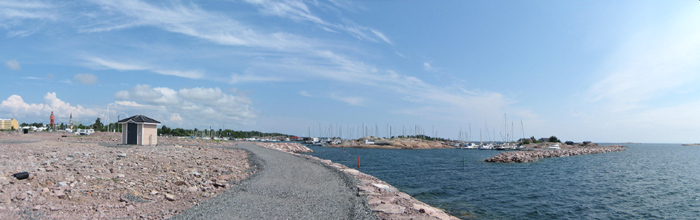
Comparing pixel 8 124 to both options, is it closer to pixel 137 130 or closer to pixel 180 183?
pixel 137 130

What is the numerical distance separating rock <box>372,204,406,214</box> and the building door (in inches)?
1146

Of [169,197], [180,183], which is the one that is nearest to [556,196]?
[180,183]

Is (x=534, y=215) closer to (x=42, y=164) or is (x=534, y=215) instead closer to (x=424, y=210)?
(x=424, y=210)

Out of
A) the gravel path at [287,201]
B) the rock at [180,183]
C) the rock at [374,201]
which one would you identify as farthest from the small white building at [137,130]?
the rock at [374,201]

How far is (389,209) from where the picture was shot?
1168 centimetres

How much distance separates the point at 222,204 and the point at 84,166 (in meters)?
7.52

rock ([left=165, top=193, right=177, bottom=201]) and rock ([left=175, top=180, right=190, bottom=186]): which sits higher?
rock ([left=175, top=180, right=190, bottom=186])

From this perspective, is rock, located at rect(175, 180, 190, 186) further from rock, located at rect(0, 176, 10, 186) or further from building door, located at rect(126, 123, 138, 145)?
building door, located at rect(126, 123, 138, 145)

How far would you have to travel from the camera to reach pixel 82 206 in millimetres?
9688

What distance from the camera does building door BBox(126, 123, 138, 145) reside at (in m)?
31.9

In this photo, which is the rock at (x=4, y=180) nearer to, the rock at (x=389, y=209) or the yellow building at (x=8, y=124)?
the rock at (x=389, y=209)

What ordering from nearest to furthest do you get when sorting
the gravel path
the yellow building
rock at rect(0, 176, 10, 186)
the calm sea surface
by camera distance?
rock at rect(0, 176, 10, 186) < the gravel path < the calm sea surface < the yellow building

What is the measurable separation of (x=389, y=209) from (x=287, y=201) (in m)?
3.58

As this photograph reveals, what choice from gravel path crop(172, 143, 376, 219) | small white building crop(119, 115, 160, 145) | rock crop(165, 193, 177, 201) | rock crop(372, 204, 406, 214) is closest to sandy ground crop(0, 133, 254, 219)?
rock crop(165, 193, 177, 201)
